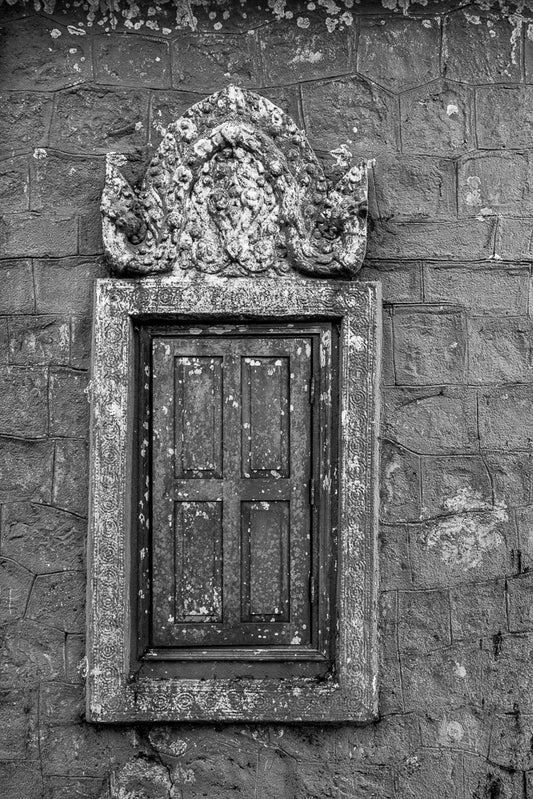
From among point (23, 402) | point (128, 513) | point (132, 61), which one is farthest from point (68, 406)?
point (132, 61)

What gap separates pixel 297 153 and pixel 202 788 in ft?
7.73

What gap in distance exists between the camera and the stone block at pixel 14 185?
8.68 feet

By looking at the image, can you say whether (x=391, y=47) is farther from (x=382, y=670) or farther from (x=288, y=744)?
(x=288, y=744)

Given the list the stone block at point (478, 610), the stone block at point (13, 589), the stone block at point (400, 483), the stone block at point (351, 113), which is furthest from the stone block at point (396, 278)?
the stone block at point (13, 589)

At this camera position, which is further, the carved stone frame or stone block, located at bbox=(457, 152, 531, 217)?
stone block, located at bbox=(457, 152, 531, 217)

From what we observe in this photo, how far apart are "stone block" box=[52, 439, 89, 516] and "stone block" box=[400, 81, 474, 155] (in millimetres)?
1676

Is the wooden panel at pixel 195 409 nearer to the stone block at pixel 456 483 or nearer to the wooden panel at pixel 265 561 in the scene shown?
the wooden panel at pixel 265 561

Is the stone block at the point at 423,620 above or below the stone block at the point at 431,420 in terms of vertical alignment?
below

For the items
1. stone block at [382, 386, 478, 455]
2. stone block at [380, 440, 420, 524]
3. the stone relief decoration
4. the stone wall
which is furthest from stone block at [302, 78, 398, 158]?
stone block at [380, 440, 420, 524]

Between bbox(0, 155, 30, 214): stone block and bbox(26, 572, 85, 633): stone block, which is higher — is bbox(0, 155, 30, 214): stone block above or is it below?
above

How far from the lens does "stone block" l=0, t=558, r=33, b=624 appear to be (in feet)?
8.55

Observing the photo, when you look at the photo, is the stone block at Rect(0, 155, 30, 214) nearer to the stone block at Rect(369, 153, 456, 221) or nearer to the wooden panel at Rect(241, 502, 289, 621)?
the stone block at Rect(369, 153, 456, 221)

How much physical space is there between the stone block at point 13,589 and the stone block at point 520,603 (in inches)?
70.3

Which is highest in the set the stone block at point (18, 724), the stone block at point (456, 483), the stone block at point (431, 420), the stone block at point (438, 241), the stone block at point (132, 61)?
the stone block at point (132, 61)
